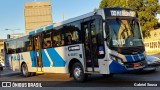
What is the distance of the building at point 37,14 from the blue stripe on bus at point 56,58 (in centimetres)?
5099

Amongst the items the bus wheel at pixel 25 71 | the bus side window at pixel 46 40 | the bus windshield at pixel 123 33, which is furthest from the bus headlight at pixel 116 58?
the bus wheel at pixel 25 71

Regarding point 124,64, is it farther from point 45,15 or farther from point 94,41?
point 45,15

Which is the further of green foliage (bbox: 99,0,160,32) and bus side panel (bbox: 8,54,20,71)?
green foliage (bbox: 99,0,160,32)

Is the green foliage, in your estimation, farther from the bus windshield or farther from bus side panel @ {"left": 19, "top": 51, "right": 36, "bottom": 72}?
the bus windshield

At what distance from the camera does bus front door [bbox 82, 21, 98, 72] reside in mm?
13531

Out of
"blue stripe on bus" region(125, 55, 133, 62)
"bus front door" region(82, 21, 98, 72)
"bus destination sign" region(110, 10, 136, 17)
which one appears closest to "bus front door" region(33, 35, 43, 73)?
"bus front door" region(82, 21, 98, 72)

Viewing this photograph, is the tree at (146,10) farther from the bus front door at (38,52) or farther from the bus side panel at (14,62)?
the bus front door at (38,52)

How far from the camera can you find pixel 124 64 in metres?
12.7

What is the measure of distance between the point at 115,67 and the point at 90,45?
1.76 metres

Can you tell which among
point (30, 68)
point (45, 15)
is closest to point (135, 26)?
point (30, 68)

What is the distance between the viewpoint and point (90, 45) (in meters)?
13.8

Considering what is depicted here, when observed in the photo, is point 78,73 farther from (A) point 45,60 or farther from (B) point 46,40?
(B) point 46,40

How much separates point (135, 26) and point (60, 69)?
4812mm

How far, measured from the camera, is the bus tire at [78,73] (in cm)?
1443
